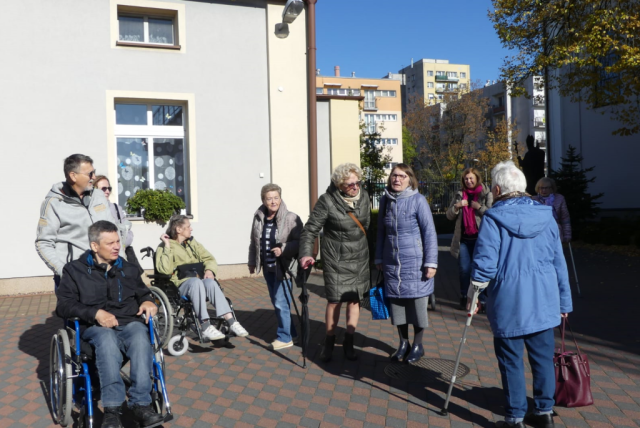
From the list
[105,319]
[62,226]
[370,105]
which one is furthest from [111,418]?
[370,105]

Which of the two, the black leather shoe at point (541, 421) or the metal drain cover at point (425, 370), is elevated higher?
the black leather shoe at point (541, 421)

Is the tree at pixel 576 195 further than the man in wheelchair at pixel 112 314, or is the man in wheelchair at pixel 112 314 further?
the tree at pixel 576 195

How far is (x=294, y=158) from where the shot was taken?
11211mm

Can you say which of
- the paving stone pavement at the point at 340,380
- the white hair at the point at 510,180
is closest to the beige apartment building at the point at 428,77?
the paving stone pavement at the point at 340,380

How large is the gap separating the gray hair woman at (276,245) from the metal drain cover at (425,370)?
4.11ft

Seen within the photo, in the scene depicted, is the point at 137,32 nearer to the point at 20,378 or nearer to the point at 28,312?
the point at 28,312

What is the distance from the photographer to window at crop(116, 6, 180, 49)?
10461mm

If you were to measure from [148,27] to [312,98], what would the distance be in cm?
337

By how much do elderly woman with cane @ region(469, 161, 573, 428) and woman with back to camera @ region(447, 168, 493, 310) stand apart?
347 centimetres

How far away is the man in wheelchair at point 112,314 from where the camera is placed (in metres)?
3.84

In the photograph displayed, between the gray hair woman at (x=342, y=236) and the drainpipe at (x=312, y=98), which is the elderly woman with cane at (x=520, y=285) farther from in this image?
the drainpipe at (x=312, y=98)

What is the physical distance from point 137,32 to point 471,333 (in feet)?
26.9

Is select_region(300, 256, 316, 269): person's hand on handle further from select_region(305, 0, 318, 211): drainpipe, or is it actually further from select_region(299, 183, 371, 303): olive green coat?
select_region(305, 0, 318, 211): drainpipe

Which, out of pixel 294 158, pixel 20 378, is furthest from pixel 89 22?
pixel 20 378
